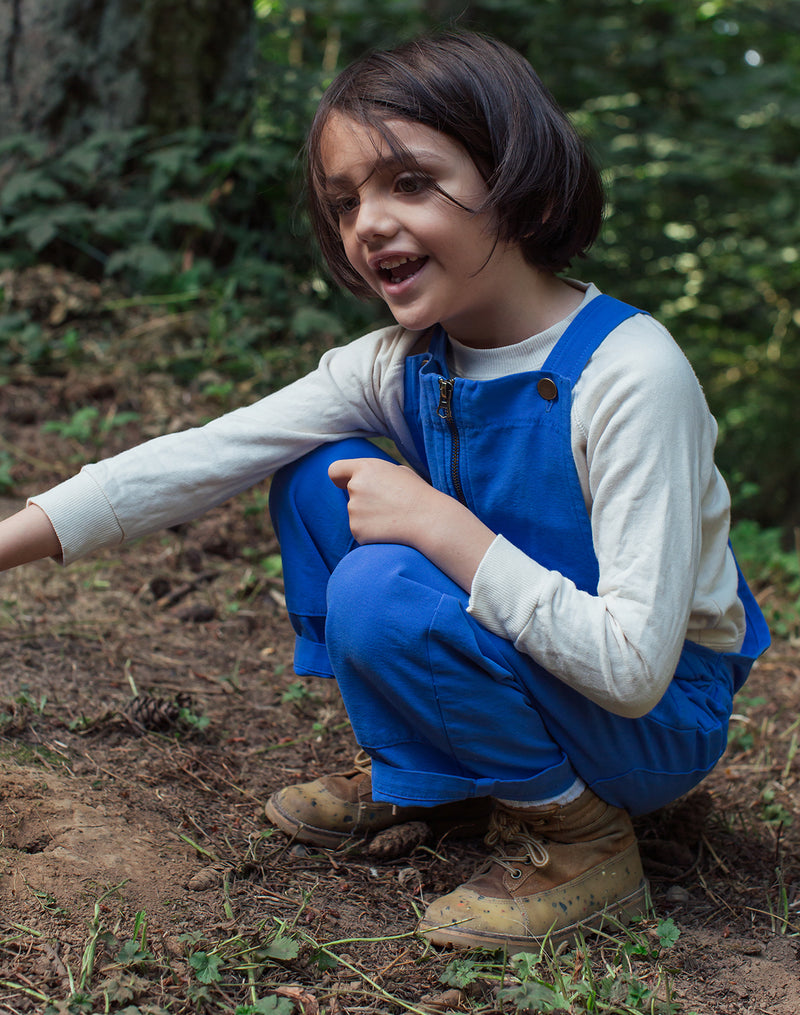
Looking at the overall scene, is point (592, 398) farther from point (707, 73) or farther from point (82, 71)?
point (707, 73)

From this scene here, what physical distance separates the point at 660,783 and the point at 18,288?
3232 millimetres

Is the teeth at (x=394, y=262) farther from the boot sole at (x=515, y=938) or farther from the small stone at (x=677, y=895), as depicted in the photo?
→ the small stone at (x=677, y=895)

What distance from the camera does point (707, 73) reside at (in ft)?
17.6

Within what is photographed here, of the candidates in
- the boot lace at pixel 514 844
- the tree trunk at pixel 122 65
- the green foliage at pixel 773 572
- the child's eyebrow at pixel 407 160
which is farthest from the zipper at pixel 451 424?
the tree trunk at pixel 122 65

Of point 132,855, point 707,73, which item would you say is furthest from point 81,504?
point 707,73

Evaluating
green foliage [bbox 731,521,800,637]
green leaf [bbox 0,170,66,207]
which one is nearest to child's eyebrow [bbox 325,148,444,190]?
green foliage [bbox 731,521,800,637]

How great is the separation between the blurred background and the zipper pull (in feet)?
5.32

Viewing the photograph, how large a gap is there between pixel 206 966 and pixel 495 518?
2.69 feet

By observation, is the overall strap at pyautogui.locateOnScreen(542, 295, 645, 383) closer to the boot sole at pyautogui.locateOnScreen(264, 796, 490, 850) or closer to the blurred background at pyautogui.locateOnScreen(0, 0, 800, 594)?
the boot sole at pyautogui.locateOnScreen(264, 796, 490, 850)

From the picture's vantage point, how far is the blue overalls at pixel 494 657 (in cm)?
139

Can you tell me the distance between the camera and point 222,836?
5.29 feet

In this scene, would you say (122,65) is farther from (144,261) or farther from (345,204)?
(345,204)

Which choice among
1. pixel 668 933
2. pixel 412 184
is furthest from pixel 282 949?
pixel 412 184

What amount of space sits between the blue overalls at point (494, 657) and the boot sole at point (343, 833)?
28cm
